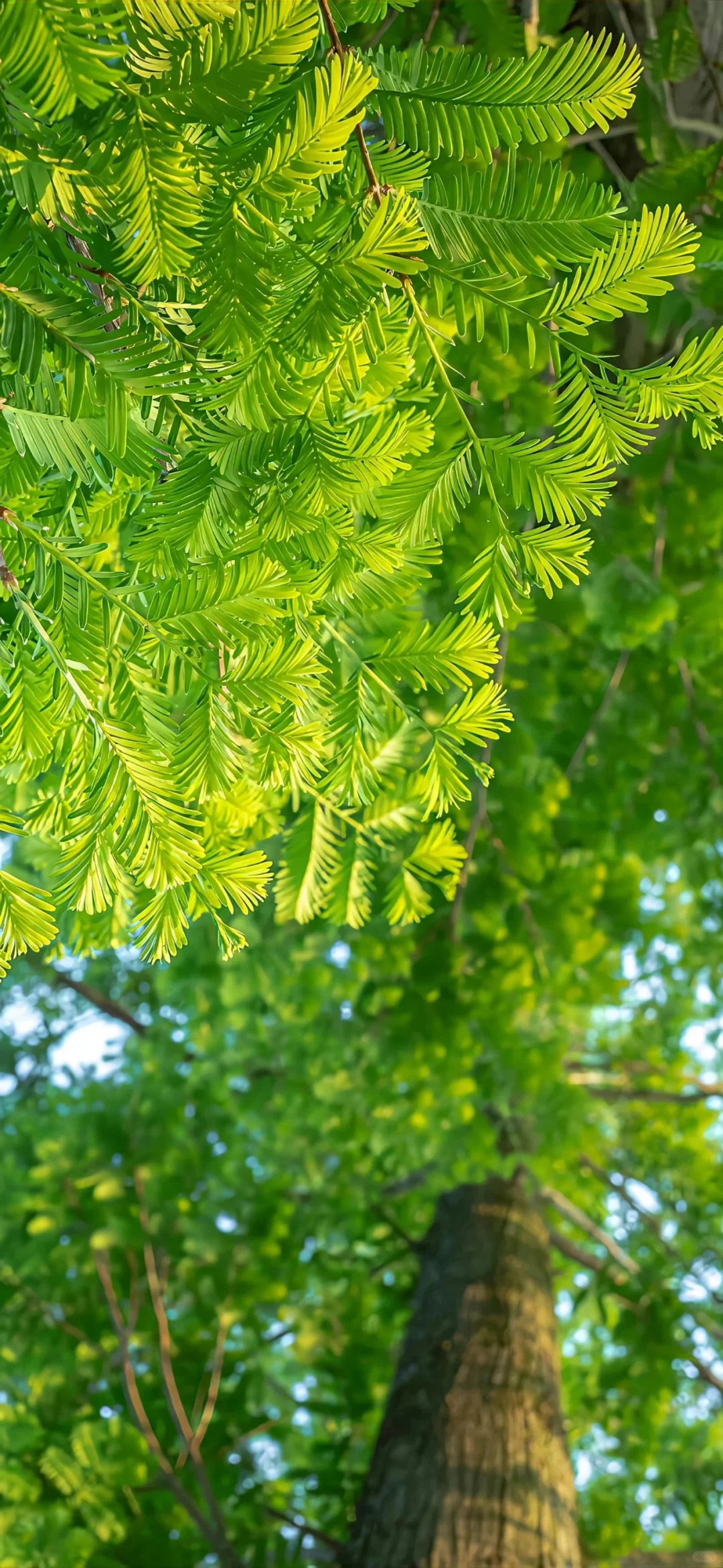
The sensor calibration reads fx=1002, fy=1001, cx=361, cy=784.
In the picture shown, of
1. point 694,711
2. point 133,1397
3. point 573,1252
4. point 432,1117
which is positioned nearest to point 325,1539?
point 133,1397

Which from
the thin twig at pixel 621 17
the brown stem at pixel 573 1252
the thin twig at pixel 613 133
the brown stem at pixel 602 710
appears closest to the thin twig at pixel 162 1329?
the brown stem at pixel 573 1252

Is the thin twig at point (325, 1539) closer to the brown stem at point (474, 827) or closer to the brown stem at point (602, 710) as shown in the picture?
the brown stem at point (474, 827)

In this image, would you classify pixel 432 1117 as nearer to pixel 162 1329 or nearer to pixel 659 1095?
pixel 162 1329

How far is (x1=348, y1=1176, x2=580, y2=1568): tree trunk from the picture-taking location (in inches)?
80.5

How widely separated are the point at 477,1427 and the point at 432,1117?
70cm

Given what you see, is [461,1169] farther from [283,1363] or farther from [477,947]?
[283,1363]

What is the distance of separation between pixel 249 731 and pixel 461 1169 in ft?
6.44

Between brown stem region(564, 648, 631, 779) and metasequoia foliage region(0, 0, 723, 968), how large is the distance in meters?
1.84

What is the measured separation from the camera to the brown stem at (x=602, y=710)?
8.38ft

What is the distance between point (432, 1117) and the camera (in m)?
2.38

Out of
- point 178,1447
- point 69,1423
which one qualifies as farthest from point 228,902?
point 178,1447

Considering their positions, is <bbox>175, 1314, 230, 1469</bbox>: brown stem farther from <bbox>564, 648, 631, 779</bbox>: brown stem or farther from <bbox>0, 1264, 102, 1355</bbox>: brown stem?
<bbox>564, 648, 631, 779</bbox>: brown stem

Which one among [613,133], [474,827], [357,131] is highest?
[613,133]

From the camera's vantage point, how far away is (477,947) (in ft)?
7.56
